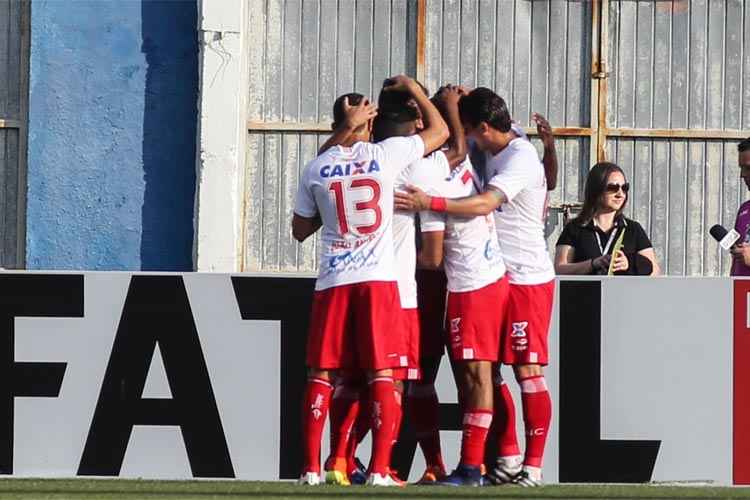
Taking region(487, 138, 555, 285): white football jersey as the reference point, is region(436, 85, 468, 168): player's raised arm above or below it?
above

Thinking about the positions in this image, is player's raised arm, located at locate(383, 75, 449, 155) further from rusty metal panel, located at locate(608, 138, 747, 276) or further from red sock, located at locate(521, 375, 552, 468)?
rusty metal panel, located at locate(608, 138, 747, 276)

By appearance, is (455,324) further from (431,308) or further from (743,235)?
(743,235)

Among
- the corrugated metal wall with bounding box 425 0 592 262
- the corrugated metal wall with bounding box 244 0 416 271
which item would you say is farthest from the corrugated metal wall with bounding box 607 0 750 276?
the corrugated metal wall with bounding box 244 0 416 271

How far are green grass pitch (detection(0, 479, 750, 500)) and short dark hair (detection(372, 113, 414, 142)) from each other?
1733 millimetres

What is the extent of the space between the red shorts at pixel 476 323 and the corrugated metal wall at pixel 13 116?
18.5 feet

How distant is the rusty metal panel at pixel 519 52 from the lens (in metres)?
13.4

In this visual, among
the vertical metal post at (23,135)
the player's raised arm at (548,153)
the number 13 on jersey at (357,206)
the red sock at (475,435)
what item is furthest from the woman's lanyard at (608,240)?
the vertical metal post at (23,135)

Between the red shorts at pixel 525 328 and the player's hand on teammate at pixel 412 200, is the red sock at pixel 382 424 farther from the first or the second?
the player's hand on teammate at pixel 412 200

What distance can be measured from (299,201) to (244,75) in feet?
15.8

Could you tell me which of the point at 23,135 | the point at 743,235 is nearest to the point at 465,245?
the point at 743,235

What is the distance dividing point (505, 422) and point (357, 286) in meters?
1.06

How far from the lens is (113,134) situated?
42.8ft

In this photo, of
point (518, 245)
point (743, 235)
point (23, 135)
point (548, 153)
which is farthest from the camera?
point (23, 135)

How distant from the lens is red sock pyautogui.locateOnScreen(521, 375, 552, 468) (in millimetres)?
8562
